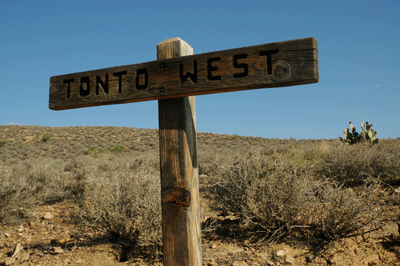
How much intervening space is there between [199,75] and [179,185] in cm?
92

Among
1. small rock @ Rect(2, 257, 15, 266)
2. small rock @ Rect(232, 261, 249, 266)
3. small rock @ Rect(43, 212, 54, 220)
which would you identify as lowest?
small rock @ Rect(2, 257, 15, 266)

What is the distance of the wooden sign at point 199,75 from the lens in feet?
7.62

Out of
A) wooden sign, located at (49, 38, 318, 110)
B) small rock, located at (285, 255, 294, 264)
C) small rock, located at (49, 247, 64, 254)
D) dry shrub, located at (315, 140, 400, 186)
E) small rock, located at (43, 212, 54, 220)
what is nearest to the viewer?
wooden sign, located at (49, 38, 318, 110)

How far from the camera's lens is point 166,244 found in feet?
8.59

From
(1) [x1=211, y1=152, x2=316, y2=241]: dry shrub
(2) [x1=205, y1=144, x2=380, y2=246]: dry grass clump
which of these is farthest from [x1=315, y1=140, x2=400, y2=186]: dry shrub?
(1) [x1=211, y1=152, x2=316, y2=241]: dry shrub

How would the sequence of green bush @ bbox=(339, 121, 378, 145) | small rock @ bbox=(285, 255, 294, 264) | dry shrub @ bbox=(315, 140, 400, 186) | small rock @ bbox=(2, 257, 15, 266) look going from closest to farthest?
small rock @ bbox=(285, 255, 294, 264), small rock @ bbox=(2, 257, 15, 266), dry shrub @ bbox=(315, 140, 400, 186), green bush @ bbox=(339, 121, 378, 145)

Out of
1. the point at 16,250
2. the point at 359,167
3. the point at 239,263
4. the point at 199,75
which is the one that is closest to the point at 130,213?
the point at 16,250

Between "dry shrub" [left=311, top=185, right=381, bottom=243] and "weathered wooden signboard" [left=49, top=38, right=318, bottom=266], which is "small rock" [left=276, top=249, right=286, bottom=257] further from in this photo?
"weathered wooden signboard" [left=49, top=38, right=318, bottom=266]

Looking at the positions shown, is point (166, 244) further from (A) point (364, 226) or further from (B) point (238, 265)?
(A) point (364, 226)

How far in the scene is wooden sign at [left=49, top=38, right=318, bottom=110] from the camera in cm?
232

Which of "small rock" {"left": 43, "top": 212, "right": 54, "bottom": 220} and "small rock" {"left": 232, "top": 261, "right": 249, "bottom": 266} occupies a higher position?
"small rock" {"left": 43, "top": 212, "right": 54, "bottom": 220}

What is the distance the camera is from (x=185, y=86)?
2.56 meters

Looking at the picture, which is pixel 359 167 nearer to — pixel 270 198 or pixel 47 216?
pixel 270 198

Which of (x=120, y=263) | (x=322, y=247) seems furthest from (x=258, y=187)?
(x=120, y=263)
